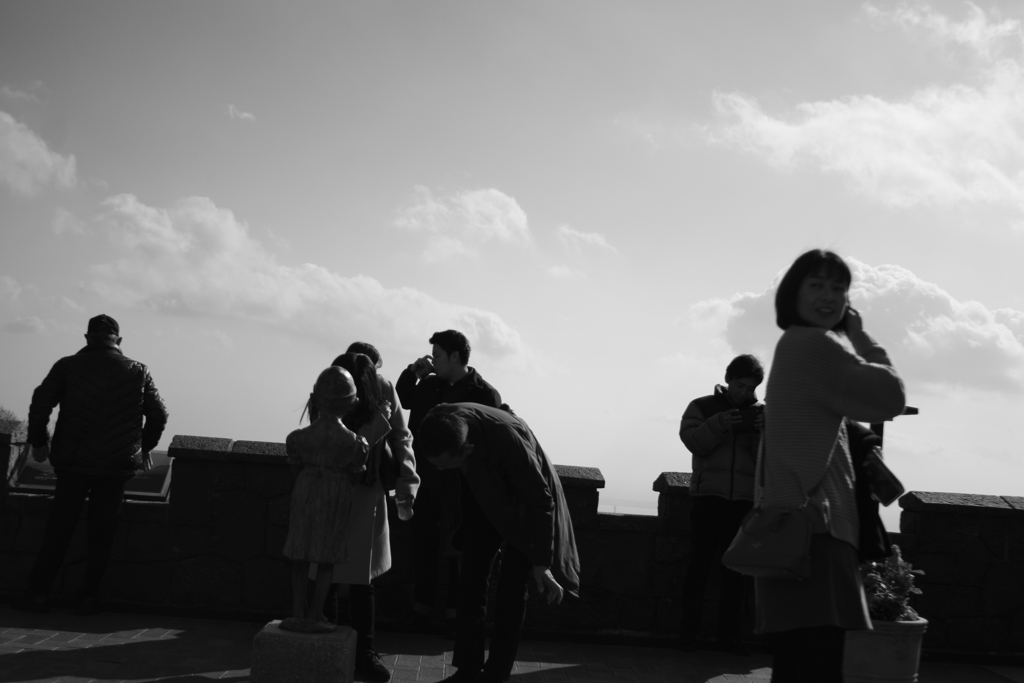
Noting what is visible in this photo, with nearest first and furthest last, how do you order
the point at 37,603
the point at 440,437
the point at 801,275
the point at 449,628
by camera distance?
the point at 801,275 < the point at 440,437 < the point at 37,603 < the point at 449,628

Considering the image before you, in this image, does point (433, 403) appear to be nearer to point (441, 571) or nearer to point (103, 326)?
point (441, 571)

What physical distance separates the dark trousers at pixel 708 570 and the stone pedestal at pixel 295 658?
9.55ft

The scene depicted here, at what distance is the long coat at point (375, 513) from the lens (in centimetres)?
495

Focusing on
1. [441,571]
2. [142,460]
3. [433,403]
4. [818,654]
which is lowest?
[441,571]

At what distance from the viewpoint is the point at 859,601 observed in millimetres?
2752

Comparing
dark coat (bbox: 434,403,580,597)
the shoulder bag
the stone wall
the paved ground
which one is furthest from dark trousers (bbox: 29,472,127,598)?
the stone wall

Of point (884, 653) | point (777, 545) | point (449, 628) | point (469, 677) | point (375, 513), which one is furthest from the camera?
point (449, 628)

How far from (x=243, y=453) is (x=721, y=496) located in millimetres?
3399

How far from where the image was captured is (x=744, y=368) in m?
6.55

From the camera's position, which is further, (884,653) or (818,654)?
(884,653)

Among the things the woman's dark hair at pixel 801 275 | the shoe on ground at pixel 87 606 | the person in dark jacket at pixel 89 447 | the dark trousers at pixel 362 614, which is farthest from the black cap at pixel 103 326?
the woman's dark hair at pixel 801 275

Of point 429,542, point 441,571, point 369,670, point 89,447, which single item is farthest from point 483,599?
point 89,447

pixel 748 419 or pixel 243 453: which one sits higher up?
pixel 748 419

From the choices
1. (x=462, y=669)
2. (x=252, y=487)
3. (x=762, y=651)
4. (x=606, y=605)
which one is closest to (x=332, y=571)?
(x=462, y=669)
